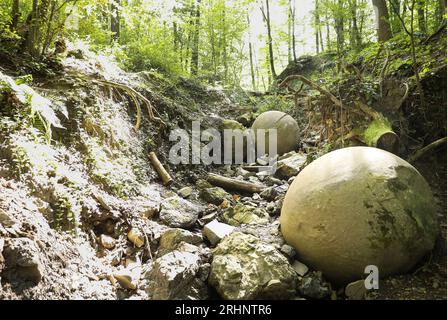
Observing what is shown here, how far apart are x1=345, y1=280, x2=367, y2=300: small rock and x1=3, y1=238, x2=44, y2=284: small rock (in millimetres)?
2697

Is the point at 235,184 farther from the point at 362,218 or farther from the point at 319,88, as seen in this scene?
the point at 362,218

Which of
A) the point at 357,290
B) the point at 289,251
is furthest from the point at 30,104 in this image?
the point at 357,290

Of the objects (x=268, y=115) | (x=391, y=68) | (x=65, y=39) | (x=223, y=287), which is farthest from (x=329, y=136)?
(x=65, y=39)

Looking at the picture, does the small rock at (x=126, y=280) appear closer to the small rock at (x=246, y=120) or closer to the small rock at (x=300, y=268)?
the small rock at (x=300, y=268)

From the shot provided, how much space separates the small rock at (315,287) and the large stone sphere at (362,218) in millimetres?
127

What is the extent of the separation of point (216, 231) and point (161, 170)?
1.82 metres

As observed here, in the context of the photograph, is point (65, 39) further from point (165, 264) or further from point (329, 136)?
point (329, 136)

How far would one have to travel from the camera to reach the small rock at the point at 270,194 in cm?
517

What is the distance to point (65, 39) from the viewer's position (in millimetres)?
5504

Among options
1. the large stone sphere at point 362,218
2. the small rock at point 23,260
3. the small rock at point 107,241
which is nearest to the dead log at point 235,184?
the large stone sphere at point 362,218

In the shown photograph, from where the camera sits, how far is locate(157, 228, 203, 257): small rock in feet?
11.4

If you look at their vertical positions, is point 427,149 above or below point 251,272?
above

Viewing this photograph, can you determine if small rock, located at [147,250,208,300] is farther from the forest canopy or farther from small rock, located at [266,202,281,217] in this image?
the forest canopy

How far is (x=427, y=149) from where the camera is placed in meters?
4.11
